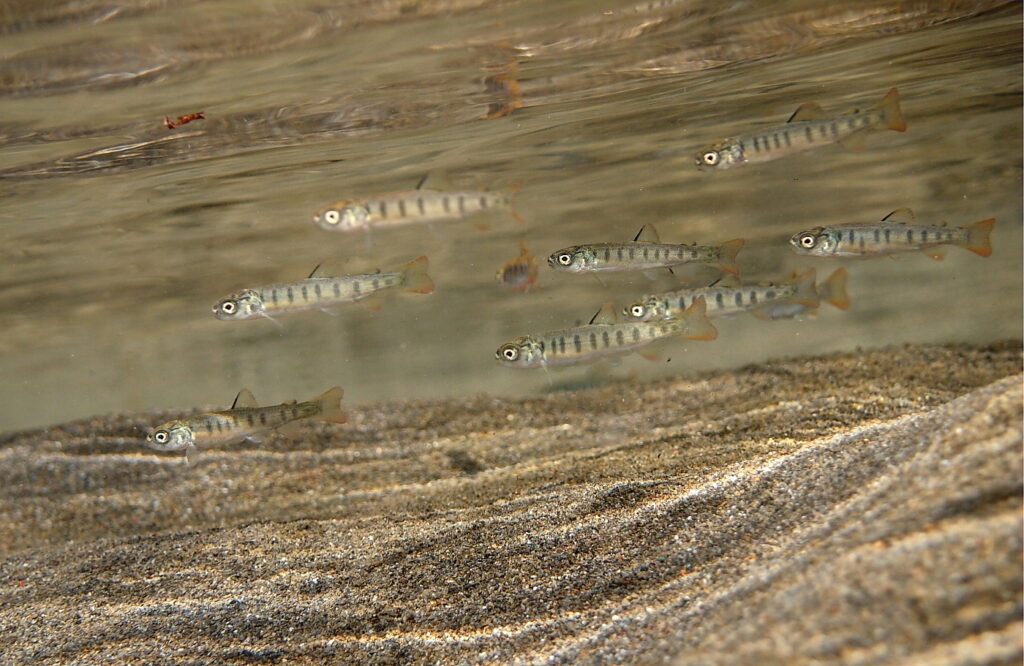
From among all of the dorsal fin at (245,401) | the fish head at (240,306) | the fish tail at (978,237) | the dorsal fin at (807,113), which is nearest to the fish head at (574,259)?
the dorsal fin at (807,113)

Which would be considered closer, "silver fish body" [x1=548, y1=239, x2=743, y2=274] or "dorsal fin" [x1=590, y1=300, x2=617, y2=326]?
"dorsal fin" [x1=590, y1=300, x2=617, y2=326]

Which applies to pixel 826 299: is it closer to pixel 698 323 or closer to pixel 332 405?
pixel 698 323

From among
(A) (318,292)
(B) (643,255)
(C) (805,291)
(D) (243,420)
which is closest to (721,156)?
(B) (643,255)

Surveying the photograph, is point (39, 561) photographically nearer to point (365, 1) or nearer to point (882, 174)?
point (365, 1)

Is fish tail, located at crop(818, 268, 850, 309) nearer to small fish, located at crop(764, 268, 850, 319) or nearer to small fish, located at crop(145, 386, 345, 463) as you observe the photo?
small fish, located at crop(764, 268, 850, 319)

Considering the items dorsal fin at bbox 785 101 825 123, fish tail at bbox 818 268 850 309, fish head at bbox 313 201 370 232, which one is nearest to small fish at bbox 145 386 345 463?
fish head at bbox 313 201 370 232

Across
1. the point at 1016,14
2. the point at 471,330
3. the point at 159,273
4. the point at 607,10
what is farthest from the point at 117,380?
the point at 1016,14
